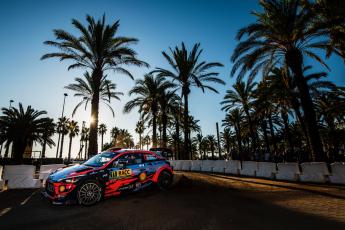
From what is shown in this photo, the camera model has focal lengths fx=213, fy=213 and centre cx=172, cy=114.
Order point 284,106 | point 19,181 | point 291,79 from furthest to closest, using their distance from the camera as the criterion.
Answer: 1. point 284,106
2. point 291,79
3. point 19,181

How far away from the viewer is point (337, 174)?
34.2 feet

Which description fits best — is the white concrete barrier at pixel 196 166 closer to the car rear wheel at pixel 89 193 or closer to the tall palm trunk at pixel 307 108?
the tall palm trunk at pixel 307 108

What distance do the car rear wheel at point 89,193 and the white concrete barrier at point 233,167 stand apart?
11590 millimetres

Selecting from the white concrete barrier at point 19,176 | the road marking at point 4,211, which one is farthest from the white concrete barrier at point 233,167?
the road marking at point 4,211

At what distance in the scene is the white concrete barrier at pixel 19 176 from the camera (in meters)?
9.66

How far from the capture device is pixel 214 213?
204 inches

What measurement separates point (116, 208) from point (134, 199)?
3.46ft

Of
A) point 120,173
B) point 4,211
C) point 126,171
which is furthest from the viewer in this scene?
point 126,171

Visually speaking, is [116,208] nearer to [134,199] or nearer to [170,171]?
[134,199]

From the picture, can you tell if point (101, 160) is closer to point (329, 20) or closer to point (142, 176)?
point (142, 176)

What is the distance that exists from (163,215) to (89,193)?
7.78ft

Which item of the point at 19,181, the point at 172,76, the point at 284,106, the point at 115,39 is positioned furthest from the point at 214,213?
the point at 284,106

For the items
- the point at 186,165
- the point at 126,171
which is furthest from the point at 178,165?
the point at 126,171

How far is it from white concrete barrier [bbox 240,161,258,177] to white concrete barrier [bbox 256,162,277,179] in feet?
1.09
